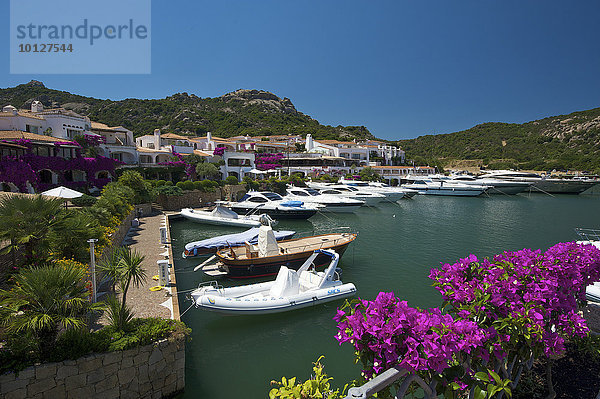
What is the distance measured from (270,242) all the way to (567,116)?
6686 inches

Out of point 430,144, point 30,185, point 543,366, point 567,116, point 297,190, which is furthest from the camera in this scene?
point 430,144

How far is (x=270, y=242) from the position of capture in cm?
1673

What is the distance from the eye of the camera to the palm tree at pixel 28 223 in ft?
30.3

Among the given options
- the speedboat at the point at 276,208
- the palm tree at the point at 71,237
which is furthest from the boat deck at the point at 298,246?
the speedboat at the point at 276,208

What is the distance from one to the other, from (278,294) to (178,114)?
10957 centimetres

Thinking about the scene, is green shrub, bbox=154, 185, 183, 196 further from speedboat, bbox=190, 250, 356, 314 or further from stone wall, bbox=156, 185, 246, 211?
speedboat, bbox=190, 250, 356, 314

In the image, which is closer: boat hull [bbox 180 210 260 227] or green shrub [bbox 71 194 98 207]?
green shrub [bbox 71 194 98 207]

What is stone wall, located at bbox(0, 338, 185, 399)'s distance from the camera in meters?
6.41

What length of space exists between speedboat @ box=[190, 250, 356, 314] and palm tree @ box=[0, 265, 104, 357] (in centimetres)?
546

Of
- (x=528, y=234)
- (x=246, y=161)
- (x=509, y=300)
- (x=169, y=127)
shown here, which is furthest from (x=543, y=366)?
(x=169, y=127)

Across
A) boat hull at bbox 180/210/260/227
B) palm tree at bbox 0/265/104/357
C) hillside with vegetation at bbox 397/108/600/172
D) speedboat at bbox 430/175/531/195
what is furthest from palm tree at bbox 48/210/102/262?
hillside with vegetation at bbox 397/108/600/172

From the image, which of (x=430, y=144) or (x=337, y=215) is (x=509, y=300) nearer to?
(x=337, y=215)

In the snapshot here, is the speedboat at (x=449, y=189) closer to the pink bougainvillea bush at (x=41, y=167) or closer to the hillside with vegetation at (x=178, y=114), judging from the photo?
the hillside with vegetation at (x=178, y=114)

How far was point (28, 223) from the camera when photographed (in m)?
9.45
